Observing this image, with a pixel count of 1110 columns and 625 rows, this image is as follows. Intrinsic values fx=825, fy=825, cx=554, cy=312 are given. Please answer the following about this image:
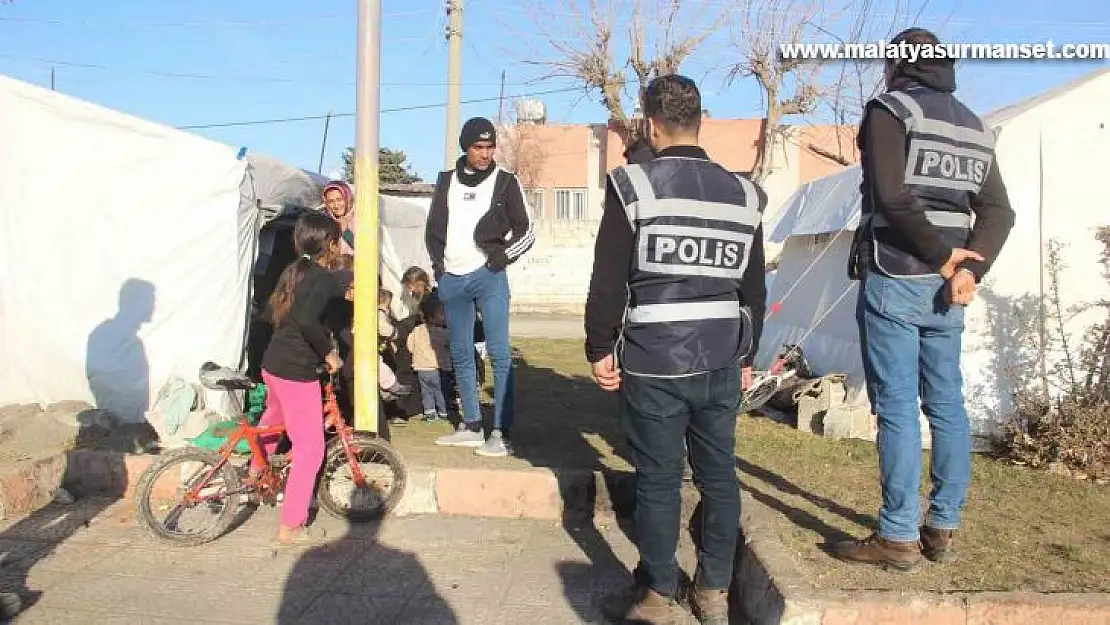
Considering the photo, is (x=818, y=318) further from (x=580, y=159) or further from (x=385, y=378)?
(x=580, y=159)

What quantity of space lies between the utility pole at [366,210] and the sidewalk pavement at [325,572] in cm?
84

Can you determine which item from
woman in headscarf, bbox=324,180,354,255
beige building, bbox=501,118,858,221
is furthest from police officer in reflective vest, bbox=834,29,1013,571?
beige building, bbox=501,118,858,221

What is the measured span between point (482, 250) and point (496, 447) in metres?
1.24

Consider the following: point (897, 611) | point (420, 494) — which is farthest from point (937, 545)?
point (420, 494)

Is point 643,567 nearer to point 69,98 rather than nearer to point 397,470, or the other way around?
point 397,470

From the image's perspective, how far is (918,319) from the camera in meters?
3.29

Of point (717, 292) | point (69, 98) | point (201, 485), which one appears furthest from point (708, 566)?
point (69, 98)

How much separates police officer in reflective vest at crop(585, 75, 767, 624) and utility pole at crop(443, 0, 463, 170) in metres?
12.6

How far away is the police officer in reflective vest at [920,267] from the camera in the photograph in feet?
10.5

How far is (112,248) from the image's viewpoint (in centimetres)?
614

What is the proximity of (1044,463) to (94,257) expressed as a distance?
6.65 metres

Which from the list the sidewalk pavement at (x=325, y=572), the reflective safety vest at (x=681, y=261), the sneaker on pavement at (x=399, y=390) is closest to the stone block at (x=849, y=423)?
the sidewalk pavement at (x=325, y=572)

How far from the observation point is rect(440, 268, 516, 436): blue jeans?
207 inches

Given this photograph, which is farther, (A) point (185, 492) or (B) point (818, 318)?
(B) point (818, 318)
